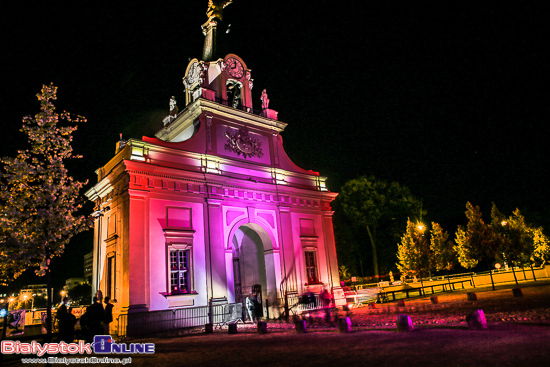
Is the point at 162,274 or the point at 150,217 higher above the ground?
the point at 150,217

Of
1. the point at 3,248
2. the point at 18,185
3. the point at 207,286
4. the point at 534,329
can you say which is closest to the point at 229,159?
the point at 207,286

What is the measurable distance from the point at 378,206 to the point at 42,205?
4355 centimetres

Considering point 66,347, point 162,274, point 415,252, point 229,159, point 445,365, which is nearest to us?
point 445,365

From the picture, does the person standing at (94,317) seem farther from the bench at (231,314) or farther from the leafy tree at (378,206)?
the leafy tree at (378,206)

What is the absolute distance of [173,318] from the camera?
1792 cm

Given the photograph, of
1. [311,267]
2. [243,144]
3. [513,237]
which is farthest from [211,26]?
[513,237]

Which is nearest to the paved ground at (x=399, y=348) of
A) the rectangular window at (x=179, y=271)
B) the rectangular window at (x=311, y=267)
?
the rectangular window at (x=179, y=271)

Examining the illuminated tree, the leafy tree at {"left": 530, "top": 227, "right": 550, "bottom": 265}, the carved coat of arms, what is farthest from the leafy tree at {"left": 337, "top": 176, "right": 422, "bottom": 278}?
the carved coat of arms

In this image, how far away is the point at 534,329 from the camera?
9.09 meters

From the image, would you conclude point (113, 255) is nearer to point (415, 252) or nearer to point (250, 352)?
point (250, 352)

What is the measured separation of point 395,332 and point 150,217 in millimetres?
13518

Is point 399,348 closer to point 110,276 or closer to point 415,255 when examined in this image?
point 110,276

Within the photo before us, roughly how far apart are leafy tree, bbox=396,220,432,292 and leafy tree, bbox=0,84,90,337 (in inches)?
1545

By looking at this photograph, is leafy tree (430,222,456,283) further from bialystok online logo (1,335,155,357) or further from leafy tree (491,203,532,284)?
bialystok online logo (1,335,155,357)
